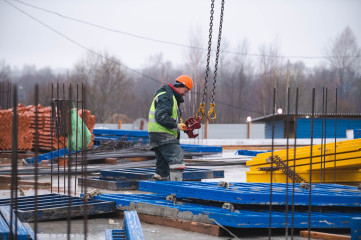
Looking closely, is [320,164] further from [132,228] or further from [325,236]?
[132,228]

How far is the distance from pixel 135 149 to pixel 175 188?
8.90 meters

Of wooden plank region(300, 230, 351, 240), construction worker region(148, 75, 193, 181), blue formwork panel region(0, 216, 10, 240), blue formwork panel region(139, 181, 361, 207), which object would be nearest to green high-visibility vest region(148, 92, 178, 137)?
construction worker region(148, 75, 193, 181)

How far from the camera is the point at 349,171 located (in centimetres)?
792

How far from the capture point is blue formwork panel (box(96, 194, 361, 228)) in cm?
473

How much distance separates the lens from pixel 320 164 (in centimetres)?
749

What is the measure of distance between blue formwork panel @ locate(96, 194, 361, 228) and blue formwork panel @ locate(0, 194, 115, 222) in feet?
1.25

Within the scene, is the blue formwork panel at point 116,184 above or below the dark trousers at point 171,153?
below

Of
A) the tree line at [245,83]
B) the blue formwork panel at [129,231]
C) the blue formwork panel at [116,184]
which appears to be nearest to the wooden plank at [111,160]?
the blue formwork panel at [116,184]

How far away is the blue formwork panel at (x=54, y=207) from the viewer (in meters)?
5.25

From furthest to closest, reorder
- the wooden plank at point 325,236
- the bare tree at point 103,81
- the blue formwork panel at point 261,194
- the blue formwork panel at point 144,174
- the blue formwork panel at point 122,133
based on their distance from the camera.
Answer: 1. the bare tree at point 103,81
2. the blue formwork panel at point 122,133
3. the blue formwork panel at point 144,174
4. the blue formwork panel at point 261,194
5. the wooden plank at point 325,236

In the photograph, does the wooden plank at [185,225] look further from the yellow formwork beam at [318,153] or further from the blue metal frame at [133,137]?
the blue metal frame at [133,137]

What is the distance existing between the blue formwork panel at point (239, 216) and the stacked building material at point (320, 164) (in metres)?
2.07

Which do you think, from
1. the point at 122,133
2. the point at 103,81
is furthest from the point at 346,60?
the point at 122,133

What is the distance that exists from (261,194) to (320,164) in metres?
2.79
